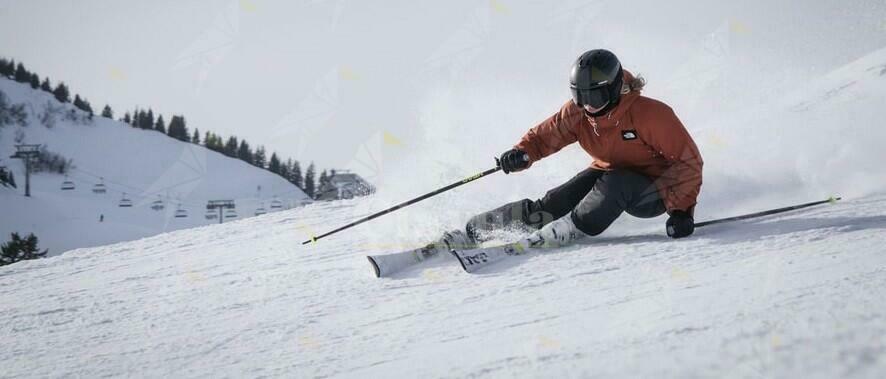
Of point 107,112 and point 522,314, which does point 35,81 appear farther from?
point 522,314

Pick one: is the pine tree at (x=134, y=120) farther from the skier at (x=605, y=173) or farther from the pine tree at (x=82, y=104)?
the skier at (x=605, y=173)

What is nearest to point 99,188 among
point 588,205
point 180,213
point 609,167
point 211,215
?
point 180,213

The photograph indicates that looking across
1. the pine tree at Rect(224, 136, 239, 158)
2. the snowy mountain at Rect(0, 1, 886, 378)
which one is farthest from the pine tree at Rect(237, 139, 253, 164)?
the snowy mountain at Rect(0, 1, 886, 378)

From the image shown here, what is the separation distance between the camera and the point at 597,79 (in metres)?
3.33

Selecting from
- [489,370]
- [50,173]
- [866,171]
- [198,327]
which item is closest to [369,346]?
[489,370]

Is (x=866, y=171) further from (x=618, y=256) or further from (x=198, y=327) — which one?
(x=198, y=327)

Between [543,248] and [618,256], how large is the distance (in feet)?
1.86

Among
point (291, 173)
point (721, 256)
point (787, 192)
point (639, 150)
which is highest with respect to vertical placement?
point (291, 173)

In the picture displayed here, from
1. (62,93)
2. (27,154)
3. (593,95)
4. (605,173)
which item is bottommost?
(605,173)

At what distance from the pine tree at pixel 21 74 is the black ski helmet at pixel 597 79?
354 feet

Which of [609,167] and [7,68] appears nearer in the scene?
[609,167]

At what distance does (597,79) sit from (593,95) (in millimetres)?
101

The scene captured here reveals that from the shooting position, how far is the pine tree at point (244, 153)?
88000 mm

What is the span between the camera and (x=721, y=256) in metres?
2.80
